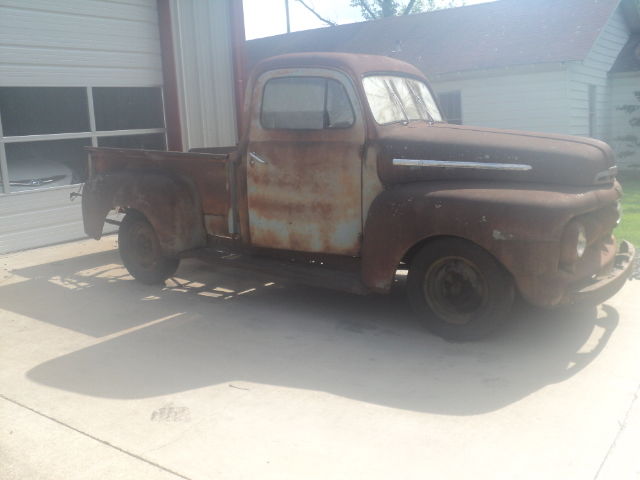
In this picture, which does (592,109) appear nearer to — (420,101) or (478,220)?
→ (420,101)

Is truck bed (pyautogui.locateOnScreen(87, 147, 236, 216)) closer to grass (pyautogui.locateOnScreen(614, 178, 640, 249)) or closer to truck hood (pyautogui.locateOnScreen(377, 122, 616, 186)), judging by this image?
truck hood (pyautogui.locateOnScreen(377, 122, 616, 186))

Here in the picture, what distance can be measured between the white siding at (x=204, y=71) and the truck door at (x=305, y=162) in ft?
16.3

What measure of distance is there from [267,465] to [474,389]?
1.48 m

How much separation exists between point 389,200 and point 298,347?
4.25 feet

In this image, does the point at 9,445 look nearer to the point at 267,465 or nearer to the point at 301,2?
the point at 267,465

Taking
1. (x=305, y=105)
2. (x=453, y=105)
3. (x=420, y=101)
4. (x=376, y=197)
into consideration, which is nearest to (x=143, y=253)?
(x=305, y=105)

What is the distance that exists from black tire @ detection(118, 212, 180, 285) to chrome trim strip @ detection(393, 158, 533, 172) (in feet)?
8.99

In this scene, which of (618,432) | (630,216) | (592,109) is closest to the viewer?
(618,432)

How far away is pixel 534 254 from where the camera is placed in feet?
14.1

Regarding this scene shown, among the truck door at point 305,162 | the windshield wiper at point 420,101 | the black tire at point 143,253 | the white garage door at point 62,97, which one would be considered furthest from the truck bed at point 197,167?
the white garage door at point 62,97

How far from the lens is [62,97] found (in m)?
9.18

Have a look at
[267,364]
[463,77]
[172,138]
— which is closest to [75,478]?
[267,364]

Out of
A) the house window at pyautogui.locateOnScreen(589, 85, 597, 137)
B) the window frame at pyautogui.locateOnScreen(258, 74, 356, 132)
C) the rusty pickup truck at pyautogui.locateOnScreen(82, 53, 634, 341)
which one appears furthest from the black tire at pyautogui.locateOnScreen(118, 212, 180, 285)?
the house window at pyautogui.locateOnScreen(589, 85, 597, 137)

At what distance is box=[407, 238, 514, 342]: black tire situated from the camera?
15.0 ft
